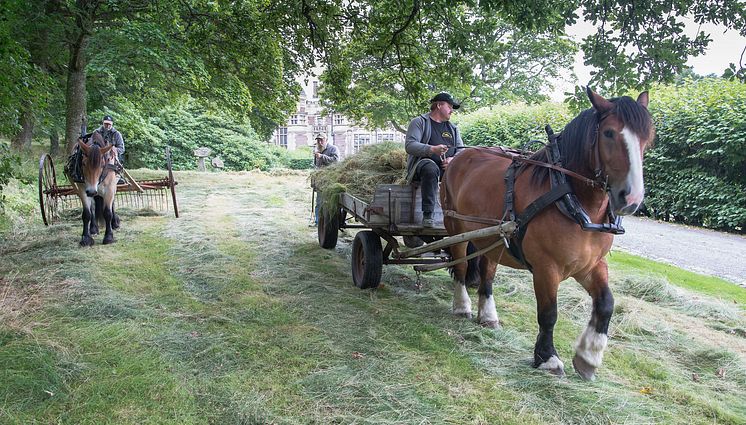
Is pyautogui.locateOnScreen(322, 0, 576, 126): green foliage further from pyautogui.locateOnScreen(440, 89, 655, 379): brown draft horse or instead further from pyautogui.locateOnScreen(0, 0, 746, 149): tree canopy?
pyautogui.locateOnScreen(440, 89, 655, 379): brown draft horse

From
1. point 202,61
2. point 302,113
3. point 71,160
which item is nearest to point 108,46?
point 202,61

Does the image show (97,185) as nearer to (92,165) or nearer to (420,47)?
(92,165)

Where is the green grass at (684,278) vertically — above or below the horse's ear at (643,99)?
below

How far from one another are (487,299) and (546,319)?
1045 mm

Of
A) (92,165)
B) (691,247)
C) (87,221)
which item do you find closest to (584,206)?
(691,247)

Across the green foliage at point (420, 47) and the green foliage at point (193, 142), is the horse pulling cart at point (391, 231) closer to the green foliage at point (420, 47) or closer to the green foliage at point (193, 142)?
the green foliage at point (420, 47)

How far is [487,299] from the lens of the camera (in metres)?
4.48

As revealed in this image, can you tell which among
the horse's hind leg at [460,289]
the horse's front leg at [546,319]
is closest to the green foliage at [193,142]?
the horse's hind leg at [460,289]

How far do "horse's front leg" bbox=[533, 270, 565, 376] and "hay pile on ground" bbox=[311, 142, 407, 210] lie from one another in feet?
8.03

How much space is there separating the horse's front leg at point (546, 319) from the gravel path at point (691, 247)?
176 inches

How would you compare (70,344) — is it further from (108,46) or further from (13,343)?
(108,46)

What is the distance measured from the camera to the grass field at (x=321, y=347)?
294 centimetres

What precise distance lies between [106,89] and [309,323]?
17.9 metres

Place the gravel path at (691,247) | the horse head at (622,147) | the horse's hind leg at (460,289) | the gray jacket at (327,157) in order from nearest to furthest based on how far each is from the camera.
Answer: the horse head at (622,147), the horse's hind leg at (460,289), the gravel path at (691,247), the gray jacket at (327,157)
